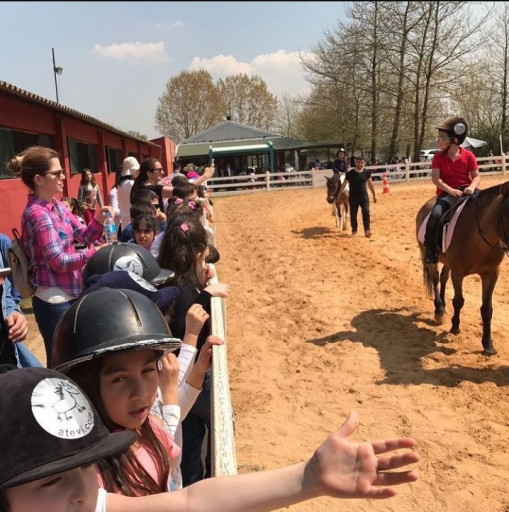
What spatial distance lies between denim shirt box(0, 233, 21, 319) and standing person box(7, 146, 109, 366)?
0.16 metres

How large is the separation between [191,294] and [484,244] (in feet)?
12.4

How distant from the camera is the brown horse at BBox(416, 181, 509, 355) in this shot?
5.04m

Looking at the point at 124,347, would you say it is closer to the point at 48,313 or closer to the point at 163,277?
the point at 163,277

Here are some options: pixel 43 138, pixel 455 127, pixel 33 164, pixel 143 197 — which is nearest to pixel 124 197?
pixel 143 197

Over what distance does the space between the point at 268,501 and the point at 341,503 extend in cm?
227

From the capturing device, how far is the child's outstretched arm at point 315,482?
1.10 m

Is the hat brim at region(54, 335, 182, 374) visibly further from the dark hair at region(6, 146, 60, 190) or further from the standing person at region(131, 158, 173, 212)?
the standing person at region(131, 158, 173, 212)

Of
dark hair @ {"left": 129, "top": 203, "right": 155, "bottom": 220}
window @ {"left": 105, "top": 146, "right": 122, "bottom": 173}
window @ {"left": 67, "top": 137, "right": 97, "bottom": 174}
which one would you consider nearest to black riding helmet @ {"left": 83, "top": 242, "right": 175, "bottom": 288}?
dark hair @ {"left": 129, "top": 203, "right": 155, "bottom": 220}

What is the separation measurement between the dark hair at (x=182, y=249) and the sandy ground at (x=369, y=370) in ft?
5.01

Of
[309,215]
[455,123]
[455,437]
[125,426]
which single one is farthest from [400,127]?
[125,426]

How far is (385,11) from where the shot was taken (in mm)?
29703

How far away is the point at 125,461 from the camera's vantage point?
1.47m

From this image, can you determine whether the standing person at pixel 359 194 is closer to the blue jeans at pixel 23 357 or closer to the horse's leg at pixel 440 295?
the horse's leg at pixel 440 295

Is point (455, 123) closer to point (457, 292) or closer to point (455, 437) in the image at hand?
point (457, 292)
